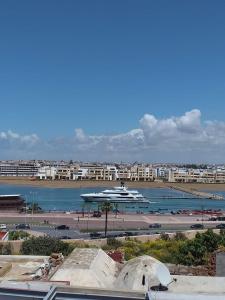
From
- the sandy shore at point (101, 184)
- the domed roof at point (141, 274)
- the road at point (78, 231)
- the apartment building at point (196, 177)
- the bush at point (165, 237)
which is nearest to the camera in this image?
the domed roof at point (141, 274)

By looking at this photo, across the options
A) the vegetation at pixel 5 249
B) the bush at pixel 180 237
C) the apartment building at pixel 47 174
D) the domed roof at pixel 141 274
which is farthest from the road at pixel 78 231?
the apartment building at pixel 47 174

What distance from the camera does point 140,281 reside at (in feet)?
48.0

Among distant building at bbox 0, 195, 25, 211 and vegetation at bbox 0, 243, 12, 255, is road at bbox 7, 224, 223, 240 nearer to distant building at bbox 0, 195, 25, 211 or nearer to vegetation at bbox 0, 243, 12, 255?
vegetation at bbox 0, 243, 12, 255

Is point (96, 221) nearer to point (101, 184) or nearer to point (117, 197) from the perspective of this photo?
point (117, 197)

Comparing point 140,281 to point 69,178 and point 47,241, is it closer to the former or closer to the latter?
point 47,241

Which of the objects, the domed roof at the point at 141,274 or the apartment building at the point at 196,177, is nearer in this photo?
the domed roof at the point at 141,274

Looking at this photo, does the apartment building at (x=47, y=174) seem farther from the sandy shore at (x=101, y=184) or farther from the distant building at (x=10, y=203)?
the distant building at (x=10, y=203)

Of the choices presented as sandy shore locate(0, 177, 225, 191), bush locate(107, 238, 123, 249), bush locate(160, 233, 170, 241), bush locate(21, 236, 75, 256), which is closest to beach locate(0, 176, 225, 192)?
sandy shore locate(0, 177, 225, 191)

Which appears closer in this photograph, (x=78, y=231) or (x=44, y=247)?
(x=44, y=247)

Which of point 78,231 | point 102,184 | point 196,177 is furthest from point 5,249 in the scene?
point 196,177

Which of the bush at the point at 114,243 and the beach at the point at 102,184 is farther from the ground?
the beach at the point at 102,184

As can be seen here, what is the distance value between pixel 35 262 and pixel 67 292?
1132 cm

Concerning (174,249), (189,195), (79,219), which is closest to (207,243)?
(174,249)

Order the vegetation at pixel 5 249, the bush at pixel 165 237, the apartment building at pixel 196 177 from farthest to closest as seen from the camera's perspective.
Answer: the apartment building at pixel 196 177 < the bush at pixel 165 237 < the vegetation at pixel 5 249
